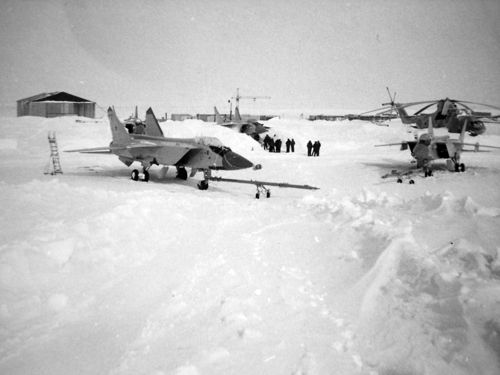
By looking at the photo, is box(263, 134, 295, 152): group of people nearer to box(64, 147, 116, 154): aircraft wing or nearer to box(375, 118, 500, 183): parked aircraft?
box(375, 118, 500, 183): parked aircraft

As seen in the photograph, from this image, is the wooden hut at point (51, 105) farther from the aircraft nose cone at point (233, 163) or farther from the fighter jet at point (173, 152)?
the aircraft nose cone at point (233, 163)

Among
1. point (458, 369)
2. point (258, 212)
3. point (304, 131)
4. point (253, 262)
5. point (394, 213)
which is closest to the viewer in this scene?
point (458, 369)

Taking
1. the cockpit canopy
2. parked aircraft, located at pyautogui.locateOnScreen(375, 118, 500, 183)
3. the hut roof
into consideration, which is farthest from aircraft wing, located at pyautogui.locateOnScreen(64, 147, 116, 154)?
the hut roof

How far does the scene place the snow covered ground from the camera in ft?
11.5

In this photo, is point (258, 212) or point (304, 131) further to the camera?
point (304, 131)

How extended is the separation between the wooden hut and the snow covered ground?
37601 millimetres

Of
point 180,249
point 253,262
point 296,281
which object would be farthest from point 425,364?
point 180,249

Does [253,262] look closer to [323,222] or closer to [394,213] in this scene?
[323,222]

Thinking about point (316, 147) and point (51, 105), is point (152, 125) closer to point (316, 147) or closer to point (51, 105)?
point (316, 147)

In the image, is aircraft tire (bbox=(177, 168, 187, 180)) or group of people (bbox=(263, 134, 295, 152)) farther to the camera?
group of people (bbox=(263, 134, 295, 152))

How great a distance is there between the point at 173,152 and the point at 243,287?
35.4 feet

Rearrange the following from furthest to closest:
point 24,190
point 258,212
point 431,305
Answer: point 258,212, point 24,190, point 431,305

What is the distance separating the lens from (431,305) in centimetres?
398

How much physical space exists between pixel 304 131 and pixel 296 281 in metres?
34.3
